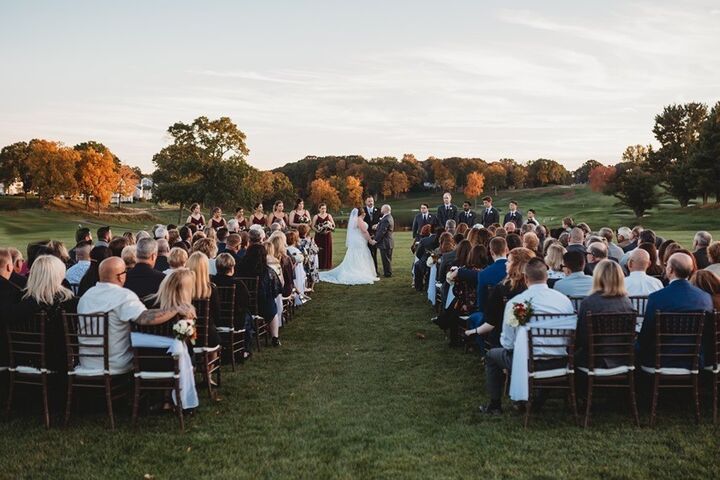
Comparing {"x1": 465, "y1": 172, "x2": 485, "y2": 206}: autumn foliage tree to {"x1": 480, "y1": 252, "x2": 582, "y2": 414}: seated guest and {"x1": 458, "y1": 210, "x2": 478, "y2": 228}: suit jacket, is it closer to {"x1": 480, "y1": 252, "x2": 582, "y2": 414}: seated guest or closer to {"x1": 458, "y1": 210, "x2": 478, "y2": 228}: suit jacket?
{"x1": 458, "y1": 210, "x2": 478, "y2": 228}: suit jacket

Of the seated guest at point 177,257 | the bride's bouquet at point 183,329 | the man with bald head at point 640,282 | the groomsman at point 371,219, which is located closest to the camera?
the bride's bouquet at point 183,329

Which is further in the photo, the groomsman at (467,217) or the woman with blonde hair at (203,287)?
the groomsman at (467,217)

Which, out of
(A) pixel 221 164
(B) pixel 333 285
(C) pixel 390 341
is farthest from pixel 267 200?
(C) pixel 390 341

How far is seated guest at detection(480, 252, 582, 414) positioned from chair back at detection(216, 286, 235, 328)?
3534 millimetres

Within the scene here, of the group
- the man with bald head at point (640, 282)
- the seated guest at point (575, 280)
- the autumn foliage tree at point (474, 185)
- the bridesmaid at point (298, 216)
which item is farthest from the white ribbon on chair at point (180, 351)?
the autumn foliage tree at point (474, 185)

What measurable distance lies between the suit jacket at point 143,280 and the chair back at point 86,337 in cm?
91

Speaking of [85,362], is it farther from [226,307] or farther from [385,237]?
[385,237]

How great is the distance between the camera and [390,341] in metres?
10.2

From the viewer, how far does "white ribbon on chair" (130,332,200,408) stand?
6086mm

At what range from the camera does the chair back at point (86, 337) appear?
19.3 feet

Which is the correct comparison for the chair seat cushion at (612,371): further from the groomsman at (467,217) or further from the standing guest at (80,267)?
the groomsman at (467,217)

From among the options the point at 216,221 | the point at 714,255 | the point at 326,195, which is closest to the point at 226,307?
the point at 714,255

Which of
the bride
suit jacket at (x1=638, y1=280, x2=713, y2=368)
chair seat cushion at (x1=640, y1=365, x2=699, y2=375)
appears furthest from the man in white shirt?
the bride

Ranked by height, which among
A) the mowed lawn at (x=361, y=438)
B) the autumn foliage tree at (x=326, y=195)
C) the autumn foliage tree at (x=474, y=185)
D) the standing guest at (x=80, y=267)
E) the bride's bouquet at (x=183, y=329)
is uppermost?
the autumn foliage tree at (x=474, y=185)
